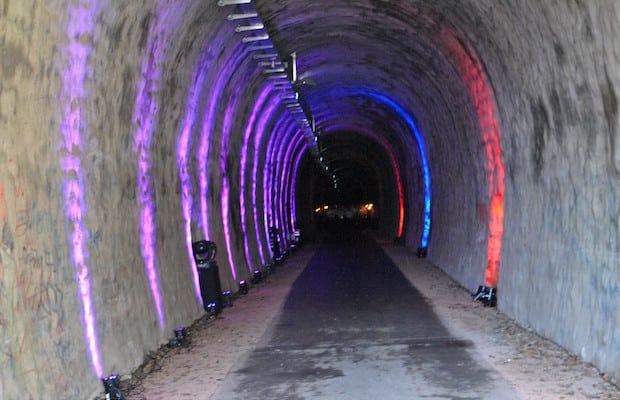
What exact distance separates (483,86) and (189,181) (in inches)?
195

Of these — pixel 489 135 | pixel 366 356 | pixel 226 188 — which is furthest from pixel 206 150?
pixel 366 356

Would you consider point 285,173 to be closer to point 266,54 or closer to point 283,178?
point 283,178

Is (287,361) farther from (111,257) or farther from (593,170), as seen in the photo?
(593,170)

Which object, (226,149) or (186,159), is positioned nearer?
(186,159)

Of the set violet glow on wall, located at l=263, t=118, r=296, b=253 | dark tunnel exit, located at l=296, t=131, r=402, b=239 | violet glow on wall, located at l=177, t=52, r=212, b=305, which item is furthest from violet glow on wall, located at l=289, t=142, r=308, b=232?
violet glow on wall, located at l=177, t=52, r=212, b=305

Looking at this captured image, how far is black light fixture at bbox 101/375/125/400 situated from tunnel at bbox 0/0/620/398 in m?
0.10

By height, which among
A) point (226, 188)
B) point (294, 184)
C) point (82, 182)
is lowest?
point (82, 182)

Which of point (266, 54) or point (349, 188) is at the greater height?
point (266, 54)

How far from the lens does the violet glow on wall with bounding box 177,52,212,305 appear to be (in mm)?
10750

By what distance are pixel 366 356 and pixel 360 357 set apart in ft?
0.27

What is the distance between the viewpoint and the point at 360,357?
8.04 meters

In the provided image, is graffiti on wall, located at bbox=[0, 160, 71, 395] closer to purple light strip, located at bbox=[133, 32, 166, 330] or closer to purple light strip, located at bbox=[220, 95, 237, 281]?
purple light strip, located at bbox=[133, 32, 166, 330]

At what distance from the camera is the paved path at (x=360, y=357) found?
260 inches

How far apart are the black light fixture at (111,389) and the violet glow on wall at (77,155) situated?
0.10 meters
